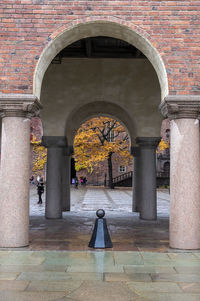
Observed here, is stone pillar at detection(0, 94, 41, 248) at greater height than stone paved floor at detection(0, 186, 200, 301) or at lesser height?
greater

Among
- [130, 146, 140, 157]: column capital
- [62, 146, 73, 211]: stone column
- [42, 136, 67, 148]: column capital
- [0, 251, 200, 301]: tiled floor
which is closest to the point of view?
[0, 251, 200, 301]: tiled floor

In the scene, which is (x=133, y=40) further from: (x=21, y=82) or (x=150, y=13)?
Result: (x=21, y=82)

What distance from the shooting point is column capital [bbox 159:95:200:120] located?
7539 millimetres

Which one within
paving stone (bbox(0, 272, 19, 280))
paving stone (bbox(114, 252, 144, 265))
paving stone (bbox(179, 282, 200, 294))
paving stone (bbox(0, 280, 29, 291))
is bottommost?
paving stone (bbox(114, 252, 144, 265))

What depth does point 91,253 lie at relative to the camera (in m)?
7.19

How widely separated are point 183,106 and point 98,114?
779cm

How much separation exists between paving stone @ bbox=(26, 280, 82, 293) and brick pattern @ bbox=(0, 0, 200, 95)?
13.8 ft

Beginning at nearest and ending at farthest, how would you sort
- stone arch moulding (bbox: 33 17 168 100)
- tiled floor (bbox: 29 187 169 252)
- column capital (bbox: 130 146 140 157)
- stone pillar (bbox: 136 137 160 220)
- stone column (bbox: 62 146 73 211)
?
1. stone arch moulding (bbox: 33 17 168 100)
2. tiled floor (bbox: 29 187 169 252)
3. stone pillar (bbox: 136 137 160 220)
4. column capital (bbox: 130 146 140 157)
5. stone column (bbox: 62 146 73 211)

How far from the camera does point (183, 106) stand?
759cm

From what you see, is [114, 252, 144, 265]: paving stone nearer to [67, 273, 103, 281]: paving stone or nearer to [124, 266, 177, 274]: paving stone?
[124, 266, 177, 274]: paving stone

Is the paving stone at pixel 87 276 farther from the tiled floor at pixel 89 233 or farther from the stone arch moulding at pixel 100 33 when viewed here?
the stone arch moulding at pixel 100 33

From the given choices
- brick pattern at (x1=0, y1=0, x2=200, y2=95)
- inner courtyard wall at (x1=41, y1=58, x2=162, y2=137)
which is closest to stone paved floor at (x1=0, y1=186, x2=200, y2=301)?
brick pattern at (x1=0, y1=0, x2=200, y2=95)

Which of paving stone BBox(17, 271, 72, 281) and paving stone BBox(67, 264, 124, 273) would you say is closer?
paving stone BBox(17, 271, 72, 281)

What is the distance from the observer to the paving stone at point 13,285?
193 inches
